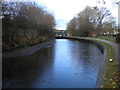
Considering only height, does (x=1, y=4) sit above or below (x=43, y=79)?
above

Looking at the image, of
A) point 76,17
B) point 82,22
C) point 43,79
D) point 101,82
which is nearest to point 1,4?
point 43,79

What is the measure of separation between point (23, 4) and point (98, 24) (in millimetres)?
34482

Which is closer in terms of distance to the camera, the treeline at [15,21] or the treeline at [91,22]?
the treeline at [15,21]

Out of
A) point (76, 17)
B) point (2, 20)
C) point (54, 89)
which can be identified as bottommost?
point (54, 89)

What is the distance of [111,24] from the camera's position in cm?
4762

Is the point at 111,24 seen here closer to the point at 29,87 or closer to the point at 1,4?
the point at 1,4

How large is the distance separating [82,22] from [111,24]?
9793 mm

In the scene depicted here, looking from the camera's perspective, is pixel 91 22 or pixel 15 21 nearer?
pixel 15 21

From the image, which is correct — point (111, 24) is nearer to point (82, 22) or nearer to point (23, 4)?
point (82, 22)

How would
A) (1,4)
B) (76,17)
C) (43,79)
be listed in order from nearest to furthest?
(43,79) < (1,4) < (76,17)

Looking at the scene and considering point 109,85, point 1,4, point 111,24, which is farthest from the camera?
point 111,24

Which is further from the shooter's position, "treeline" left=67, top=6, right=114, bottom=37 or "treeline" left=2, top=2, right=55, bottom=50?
"treeline" left=67, top=6, right=114, bottom=37

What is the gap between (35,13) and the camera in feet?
77.5

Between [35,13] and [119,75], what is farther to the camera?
[35,13]
